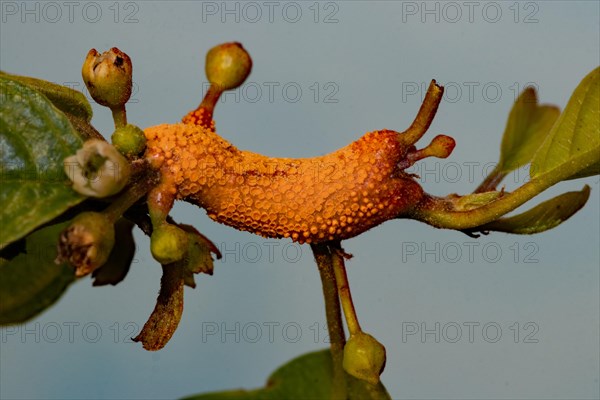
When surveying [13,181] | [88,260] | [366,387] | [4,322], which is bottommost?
[366,387]

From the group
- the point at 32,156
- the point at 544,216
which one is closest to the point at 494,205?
the point at 544,216

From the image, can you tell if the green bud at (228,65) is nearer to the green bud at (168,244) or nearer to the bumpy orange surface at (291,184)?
the bumpy orange surface at (291,184)

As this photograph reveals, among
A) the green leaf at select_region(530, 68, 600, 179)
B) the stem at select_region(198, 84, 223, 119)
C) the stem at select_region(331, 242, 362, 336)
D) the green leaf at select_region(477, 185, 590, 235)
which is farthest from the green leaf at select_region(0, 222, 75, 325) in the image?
the green leaf at select_region(530, 68, 600, 179)

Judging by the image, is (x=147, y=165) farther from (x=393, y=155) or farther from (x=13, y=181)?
(x=393, y=155)

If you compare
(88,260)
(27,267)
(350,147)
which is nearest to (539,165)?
(350,147)

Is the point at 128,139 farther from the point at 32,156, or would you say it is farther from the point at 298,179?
the point at 298,179
